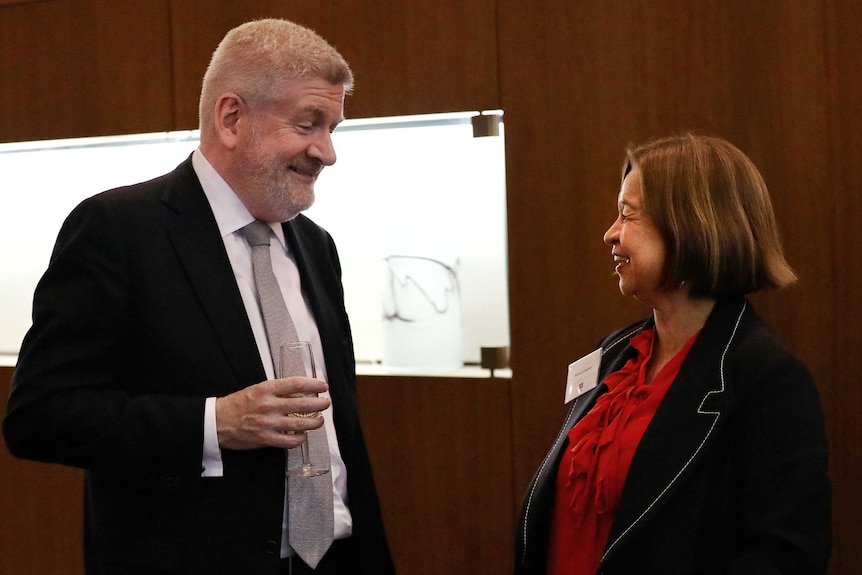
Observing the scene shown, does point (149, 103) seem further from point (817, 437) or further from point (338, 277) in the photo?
point (817, 437)

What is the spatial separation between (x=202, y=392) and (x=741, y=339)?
3.51ft

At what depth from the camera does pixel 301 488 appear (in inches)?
75.0

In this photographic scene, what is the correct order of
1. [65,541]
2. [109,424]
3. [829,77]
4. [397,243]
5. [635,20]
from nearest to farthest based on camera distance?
[109,424], [829,77], [635,20], [397,243], [65,541]

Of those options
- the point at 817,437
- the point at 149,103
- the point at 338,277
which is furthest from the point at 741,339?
the point at 149,103

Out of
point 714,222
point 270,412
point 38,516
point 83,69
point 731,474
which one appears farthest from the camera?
point 38,516

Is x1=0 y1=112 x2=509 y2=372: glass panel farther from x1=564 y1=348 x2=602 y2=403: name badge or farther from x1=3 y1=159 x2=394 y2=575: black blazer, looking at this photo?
x1=3 y1=159 x2=394 y2=575: black blazer

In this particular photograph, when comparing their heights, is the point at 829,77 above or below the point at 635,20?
below

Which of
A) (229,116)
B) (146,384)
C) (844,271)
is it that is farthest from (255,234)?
(844,271)

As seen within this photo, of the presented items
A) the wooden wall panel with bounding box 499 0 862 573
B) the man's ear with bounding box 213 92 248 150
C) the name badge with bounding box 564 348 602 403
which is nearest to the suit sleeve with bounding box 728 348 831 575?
the name badge with bounding box 564 348 602 403

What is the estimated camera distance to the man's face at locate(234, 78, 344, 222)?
1977 mm

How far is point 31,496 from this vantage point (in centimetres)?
352

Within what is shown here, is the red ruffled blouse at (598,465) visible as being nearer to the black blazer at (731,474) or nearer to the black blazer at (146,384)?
the black blazer at (731,474)

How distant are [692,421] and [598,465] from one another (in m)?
0.22

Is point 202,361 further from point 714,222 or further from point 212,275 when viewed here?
point 714,222
